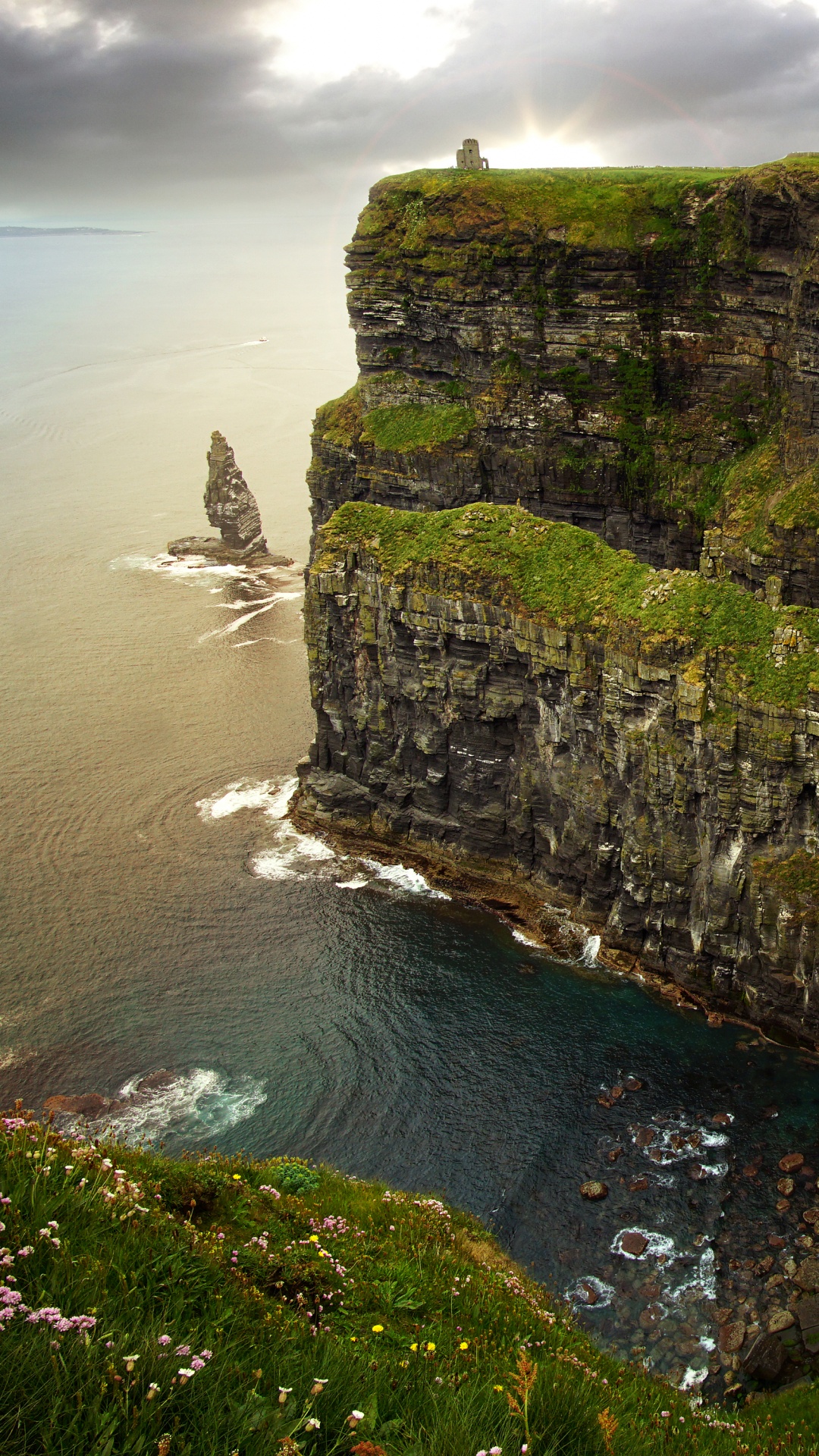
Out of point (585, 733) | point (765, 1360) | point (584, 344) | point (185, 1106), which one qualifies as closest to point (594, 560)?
point (585, 733)

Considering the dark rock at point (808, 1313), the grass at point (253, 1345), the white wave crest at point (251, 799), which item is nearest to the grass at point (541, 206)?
the white wave crest at point (251, 799)

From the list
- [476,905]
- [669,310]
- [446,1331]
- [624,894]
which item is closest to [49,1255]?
[446,1331]

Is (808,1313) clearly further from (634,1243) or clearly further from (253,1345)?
(253,1345)

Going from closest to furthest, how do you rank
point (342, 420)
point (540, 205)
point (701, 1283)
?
point (701, 1283)
point (540, 205)
point (342, 420)

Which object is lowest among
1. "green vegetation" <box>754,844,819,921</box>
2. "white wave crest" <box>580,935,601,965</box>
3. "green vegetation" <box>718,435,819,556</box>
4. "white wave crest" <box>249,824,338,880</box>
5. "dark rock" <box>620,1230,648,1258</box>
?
"dark rock" <box>620,1230,648,1258</box>

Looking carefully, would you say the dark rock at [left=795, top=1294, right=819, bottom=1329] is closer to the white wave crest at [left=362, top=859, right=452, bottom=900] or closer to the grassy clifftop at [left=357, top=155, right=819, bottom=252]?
the white wave crest at [left=362, top=859, right=452, bottom=900]

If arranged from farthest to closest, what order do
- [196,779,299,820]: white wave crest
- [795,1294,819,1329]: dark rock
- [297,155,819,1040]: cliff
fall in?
1. [196,779,299,820]: white wave crest
2. [297,155,819,1040]: cliff
3. [795,1294,819,1329]: dark rock

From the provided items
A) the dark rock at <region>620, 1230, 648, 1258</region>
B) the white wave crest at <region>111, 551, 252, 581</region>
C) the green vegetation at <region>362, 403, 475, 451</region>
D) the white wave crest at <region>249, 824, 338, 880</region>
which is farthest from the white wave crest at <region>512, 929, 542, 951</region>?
the white wave crest at <region>111, 551, 252, 581</region>
